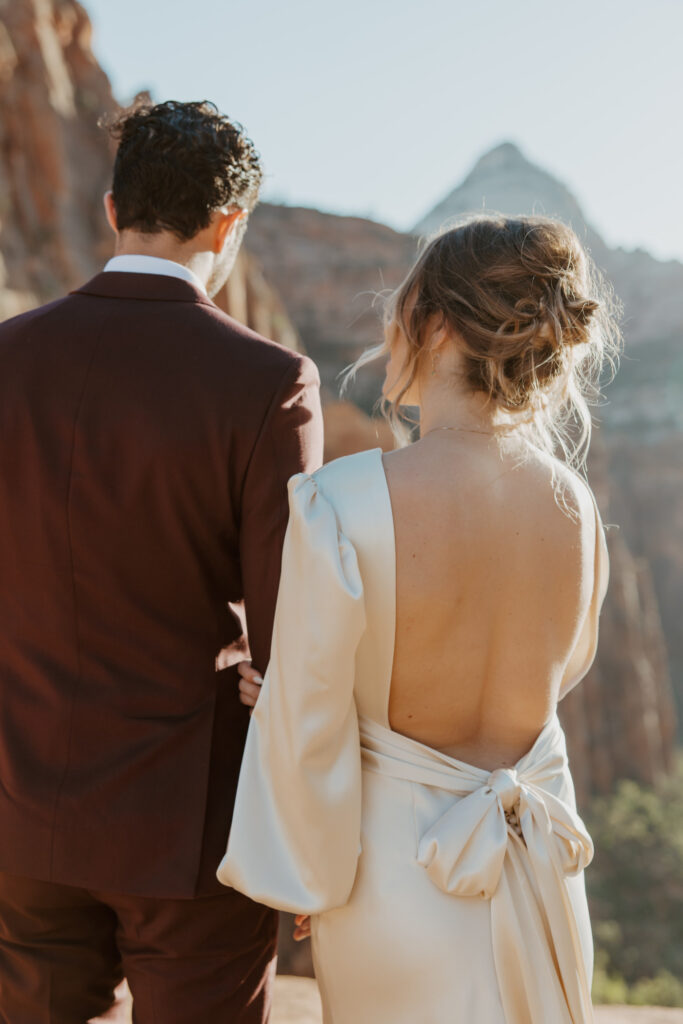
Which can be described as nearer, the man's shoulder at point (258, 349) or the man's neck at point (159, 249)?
the man's shoulder at point (258, 349)

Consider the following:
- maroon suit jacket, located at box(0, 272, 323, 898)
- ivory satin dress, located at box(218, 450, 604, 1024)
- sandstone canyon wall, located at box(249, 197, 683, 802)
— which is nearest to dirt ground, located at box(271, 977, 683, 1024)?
ivory satin dress, located at box(218, 450, 604, 1024)

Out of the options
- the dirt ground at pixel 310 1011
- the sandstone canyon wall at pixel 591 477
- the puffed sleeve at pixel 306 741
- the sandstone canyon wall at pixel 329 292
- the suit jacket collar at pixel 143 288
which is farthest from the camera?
the sandstone canyon wall at pixel 591 477

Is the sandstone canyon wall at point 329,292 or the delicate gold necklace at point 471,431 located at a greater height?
the delicate gold necklace at point 471,431

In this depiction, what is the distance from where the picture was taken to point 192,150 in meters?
1.77

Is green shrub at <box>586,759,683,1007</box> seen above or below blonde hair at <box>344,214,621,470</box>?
below

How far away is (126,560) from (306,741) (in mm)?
456

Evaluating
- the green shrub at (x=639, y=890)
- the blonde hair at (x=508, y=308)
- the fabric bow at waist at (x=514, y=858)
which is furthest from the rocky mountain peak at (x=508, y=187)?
the fabric bow at waist at (x=514, y=858)

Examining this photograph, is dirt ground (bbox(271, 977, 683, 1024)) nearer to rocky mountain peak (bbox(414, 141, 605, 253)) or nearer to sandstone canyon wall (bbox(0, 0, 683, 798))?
sandstone canyon wall (bbox(0, 0, 683, 798))

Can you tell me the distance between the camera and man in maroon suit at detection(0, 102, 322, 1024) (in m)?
1.63

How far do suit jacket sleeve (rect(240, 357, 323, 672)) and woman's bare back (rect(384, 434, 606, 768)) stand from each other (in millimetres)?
192

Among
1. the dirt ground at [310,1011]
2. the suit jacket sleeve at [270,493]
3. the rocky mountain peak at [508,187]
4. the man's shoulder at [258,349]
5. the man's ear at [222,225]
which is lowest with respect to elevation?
the rocky mountain peak at [508,187]

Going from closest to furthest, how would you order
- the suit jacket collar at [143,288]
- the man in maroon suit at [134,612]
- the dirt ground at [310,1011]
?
1. the man in maroon suit at [134,612]
2. the suit jacket collar at [143,288]
3. the dirt ground at [310,1011]

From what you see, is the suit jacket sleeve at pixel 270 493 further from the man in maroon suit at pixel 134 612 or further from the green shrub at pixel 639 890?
the green shrub at pixel 639 890

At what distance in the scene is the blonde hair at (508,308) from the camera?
1.64 m
